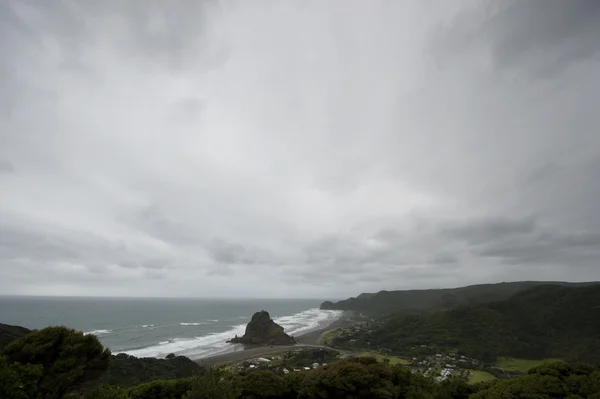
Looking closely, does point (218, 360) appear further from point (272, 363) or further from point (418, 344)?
point (418, 344)

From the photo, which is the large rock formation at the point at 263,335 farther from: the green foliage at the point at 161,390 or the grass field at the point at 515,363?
the green foliage at the point at 161,390

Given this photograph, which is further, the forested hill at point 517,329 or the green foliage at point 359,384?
the forested hill at point 517,329

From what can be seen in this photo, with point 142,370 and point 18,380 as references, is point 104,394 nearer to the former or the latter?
point 18,380

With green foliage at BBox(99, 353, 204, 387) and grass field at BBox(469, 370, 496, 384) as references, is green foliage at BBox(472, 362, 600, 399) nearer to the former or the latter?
green foliage at BBox(99, 353, 204, 387)

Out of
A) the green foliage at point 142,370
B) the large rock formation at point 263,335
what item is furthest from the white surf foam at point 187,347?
the green foliage at point 142,370

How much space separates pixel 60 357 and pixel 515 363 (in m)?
77.9

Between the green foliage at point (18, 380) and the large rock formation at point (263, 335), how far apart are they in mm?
76661

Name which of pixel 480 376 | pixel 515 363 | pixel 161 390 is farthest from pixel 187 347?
pixel 515 363

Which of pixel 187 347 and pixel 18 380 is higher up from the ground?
pixel 18 380

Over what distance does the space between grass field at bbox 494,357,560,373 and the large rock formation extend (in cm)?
4701

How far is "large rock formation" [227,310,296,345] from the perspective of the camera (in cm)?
8669

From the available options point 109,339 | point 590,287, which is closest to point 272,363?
point 109,339

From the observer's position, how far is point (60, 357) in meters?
17.2

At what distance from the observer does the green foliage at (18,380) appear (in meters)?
13.2
